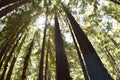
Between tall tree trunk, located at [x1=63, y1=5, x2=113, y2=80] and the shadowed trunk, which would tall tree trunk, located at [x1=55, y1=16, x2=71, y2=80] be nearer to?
tall tree trunk, located at [x1=63, y1=5, x2=113, y2=80]

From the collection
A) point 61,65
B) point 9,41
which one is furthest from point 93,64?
point 9,41

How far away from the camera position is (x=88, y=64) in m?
8.12

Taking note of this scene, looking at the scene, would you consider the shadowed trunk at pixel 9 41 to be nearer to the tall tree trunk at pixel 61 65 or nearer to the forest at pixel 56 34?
the forest at pixel 56 34

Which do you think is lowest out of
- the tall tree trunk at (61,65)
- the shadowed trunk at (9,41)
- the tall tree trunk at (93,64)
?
the shadowed trunk at (9,41)

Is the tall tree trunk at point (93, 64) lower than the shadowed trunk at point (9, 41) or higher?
higher

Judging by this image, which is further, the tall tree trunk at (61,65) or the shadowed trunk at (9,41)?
the shadowed trunk at (9,41)

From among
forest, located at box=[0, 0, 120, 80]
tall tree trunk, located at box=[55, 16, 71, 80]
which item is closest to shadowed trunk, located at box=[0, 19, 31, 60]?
forest, located at box=[0, 0, 120, 80]

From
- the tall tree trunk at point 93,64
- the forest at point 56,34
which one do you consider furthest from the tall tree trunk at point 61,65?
the tall tree trunk at point 93,64

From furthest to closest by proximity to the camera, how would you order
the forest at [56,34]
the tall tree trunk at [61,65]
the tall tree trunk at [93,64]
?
the forest at [56,34], the tall tree trunk at [61,65], the tall tree trunk at [93,64]

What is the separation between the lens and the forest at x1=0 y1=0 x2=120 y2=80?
342 inches

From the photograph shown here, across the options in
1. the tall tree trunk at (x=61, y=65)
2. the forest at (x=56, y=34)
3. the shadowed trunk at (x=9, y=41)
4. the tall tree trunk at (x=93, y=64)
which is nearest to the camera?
the tall tree trunk at (x=93, y=64)

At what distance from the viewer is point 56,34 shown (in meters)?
11.7

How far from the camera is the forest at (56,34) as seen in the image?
342 inches

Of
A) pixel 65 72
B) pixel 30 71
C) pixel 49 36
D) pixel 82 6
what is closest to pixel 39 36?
pixel 49 36
